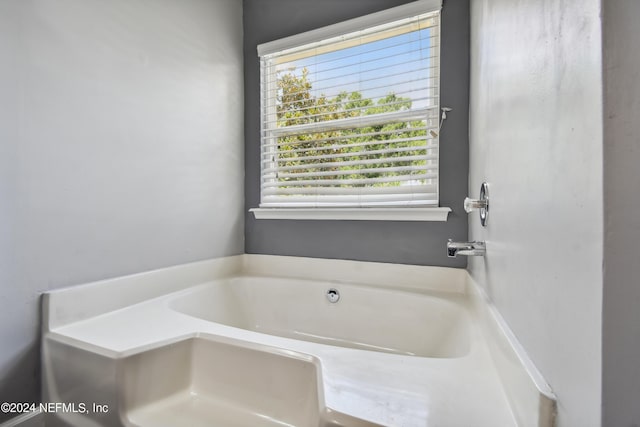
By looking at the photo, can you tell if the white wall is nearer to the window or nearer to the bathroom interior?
the bathroom interior

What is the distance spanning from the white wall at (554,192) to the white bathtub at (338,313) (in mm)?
530

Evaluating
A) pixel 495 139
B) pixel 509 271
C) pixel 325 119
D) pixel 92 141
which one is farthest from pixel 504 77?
pixel 92 141

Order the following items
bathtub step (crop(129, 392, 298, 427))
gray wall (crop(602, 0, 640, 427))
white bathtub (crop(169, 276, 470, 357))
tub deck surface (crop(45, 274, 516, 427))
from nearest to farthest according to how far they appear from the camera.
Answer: gray wall (crop(602, 0, 640, 427))
tub deck surface (crop(45, 274, 516, 427))
bathtub step (crop(129, 392, 298, 427))
white bathtub (crop(169, 276, 470, 357))

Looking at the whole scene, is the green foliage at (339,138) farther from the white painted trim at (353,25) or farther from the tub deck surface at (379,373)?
the tub deck surface at (379,373)

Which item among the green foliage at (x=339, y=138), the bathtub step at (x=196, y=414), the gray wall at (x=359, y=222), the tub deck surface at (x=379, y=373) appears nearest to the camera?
the tub deck surface at (x=379, y=373)

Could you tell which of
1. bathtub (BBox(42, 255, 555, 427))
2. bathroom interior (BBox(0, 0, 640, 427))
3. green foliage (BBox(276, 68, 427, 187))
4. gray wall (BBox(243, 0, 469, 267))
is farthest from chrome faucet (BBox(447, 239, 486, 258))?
green foliage (BBox(276, 68, 427, 187))

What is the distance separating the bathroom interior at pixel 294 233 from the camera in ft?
1.06

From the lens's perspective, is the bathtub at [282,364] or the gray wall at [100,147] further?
the gray wall at [100,147]

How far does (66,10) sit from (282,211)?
1.18 meters

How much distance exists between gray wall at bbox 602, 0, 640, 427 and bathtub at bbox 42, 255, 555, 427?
13 cm

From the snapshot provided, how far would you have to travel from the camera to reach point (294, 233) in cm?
171

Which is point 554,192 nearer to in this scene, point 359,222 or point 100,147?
point 359,222

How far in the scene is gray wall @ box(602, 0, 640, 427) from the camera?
0.93 ft

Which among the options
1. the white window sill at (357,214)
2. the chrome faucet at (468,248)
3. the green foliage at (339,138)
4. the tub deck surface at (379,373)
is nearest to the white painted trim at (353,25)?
the green foliage at (339,138)
